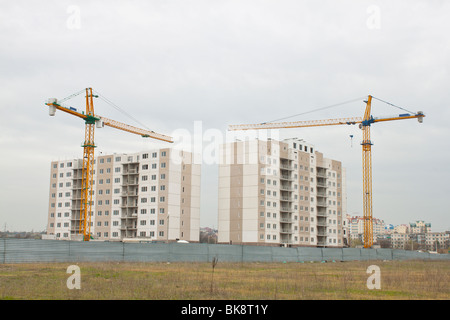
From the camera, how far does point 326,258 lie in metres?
66.6

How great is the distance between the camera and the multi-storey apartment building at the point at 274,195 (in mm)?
108312

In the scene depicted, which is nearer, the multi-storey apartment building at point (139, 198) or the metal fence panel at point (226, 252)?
the metal fence panel at point (226, 252)

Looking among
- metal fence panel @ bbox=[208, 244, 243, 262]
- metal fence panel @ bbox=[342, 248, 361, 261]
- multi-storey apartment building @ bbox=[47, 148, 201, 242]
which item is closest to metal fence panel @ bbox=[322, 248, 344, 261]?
metal fence panel @ bbox=[342, 248, 361, 261]

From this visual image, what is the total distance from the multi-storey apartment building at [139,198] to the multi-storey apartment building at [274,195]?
26.3ft

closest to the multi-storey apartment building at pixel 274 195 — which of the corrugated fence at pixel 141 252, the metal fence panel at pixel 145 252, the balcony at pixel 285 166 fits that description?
the balcony at pixel 285 166

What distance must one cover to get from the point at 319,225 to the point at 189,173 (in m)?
36.1

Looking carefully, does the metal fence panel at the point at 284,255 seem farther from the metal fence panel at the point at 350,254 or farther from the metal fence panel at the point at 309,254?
the metal fence panel at the point at 350,254

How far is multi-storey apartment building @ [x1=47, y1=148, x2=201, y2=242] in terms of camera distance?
109500mm

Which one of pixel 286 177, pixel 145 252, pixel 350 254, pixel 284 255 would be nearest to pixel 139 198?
pixel 286 177

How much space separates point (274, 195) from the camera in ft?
367

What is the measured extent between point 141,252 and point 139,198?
6560cm

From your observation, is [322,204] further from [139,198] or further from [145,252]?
[145,252]

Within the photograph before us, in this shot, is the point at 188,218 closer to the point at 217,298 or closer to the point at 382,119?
the point at 382,119
